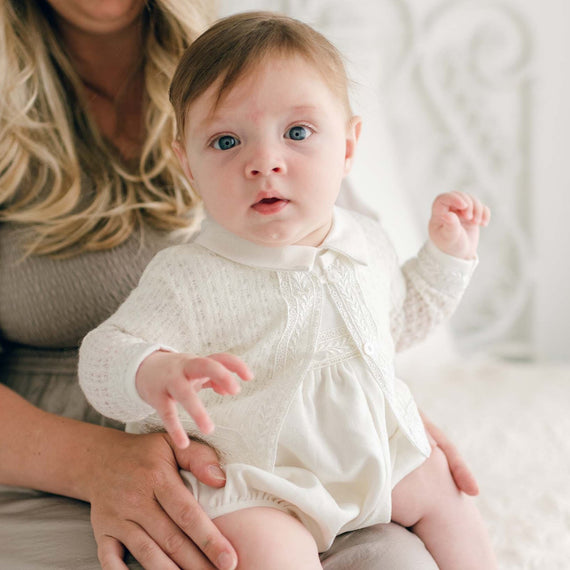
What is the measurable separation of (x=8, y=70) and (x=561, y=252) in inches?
56.6

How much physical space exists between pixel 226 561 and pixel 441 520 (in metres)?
0.28

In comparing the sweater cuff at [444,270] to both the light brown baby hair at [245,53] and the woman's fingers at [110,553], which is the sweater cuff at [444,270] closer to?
the light brown baby hair at [245,53]

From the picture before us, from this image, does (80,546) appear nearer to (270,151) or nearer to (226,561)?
(226,561)

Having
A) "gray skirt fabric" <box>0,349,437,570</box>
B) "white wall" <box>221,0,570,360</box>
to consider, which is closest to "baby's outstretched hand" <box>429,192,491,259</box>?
"gray skirt fabric" <box>0,349,437,570</box>

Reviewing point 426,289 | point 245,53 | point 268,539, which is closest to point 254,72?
point 245,53

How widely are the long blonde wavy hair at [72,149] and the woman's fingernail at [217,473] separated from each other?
16.1 inches

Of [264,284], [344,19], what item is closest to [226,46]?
[264,284]

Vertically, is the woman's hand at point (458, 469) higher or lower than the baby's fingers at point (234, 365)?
lower

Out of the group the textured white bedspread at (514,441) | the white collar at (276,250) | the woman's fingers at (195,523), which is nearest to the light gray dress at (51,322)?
the woman's fingers at (195,523)

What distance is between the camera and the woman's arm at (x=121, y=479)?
75 cm

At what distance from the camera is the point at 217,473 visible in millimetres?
773

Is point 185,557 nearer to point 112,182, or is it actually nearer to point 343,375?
point 343,375

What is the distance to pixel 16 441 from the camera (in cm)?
93

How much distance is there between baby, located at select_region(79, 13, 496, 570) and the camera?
0.74 metres
